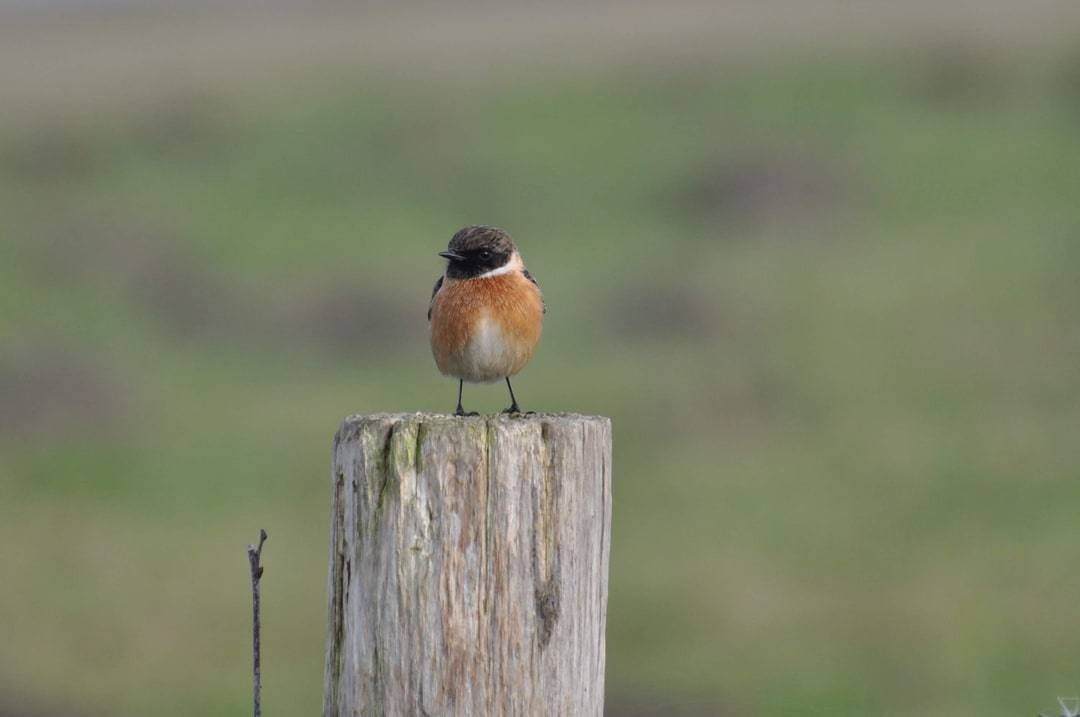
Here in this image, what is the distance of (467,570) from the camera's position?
360cm

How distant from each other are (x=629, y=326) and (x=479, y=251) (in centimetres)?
1170

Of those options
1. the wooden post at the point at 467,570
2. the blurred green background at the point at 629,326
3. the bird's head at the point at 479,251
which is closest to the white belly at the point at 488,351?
the bird's head at the point at 479,251

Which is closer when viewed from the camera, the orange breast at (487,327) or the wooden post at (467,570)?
the wooden post at (467,570)

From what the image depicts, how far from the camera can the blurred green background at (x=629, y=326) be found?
11781 millimetres

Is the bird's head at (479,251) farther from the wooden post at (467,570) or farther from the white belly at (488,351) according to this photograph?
the wooden post at (467,570)

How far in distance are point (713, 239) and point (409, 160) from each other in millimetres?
5229

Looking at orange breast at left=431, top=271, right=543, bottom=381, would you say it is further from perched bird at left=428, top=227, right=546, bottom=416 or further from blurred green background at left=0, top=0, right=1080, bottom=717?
blurred green background at left=0, top=0, right=1080, bottom=717

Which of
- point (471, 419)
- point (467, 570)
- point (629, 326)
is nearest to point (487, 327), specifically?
point (471, 419)

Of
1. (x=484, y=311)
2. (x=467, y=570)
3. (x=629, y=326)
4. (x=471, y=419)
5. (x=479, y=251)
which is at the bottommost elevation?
(x=467, y=570)

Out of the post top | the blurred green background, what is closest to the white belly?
the post top

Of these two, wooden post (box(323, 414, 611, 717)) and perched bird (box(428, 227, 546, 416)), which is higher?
perched bird (box(428, 227, 546, 416))

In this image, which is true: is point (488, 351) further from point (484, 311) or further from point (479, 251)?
point (479, 251)

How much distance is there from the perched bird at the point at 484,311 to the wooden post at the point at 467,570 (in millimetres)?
2590

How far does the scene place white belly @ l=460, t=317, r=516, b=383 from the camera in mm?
6320
